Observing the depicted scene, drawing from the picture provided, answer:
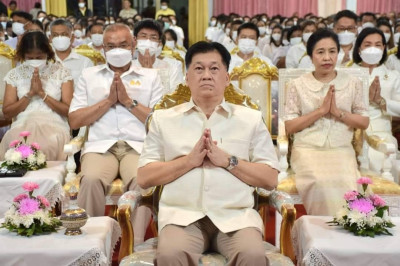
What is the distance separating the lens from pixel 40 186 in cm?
402

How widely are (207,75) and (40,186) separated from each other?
1440mm

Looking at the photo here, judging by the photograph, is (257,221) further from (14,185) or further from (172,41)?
(172,41)

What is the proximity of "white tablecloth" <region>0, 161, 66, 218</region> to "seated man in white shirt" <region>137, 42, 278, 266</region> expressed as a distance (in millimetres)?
1106

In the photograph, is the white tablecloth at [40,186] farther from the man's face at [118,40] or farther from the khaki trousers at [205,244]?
the khaki trousers at [205,244]

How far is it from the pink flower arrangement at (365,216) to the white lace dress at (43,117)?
2221 mm

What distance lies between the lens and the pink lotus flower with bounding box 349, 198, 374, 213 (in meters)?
3.03

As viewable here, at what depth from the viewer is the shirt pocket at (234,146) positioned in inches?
120

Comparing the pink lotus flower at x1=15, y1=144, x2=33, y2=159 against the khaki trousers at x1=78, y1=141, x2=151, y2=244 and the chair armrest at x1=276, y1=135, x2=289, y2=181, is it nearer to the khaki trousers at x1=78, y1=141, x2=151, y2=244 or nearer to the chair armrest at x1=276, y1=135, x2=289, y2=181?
the khaki trousers at x1=78, y1=141, x2=151, y2=244

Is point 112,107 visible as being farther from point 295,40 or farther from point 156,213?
point 295,40

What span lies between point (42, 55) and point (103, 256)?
226cm

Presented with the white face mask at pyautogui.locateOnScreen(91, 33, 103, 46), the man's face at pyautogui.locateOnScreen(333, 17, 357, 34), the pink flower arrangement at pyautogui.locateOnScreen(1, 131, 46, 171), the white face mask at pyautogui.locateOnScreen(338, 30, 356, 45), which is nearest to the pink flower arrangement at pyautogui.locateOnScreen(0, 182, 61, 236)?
the pink flower arrangement at pyautogui.locateOnScreen(1, 131, 46, 171)

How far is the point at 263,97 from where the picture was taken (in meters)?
4.98

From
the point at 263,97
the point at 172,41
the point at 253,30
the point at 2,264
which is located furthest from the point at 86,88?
the point at 172,41

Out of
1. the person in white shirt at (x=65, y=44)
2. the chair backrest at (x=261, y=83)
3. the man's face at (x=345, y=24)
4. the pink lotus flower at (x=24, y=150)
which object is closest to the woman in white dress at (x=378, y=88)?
the chair backrest at (x=261, y=83)
